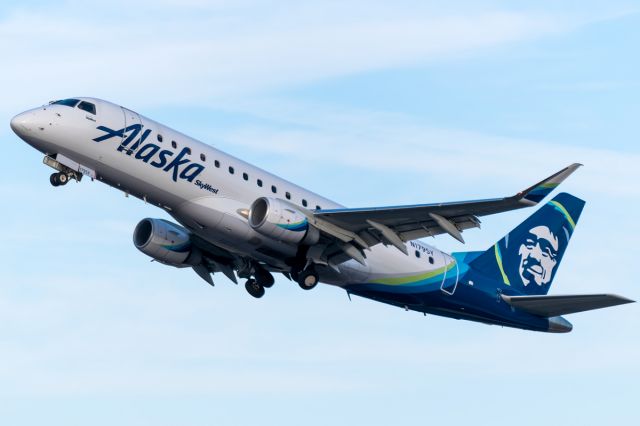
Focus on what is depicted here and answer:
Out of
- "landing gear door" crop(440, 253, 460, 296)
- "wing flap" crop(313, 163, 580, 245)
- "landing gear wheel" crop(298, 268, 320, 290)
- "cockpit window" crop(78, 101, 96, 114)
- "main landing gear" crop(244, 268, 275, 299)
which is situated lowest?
"landing gear wheel" crop(298, 268, 320, 290)

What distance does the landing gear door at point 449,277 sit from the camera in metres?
45.8

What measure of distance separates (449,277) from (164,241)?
10.6 m

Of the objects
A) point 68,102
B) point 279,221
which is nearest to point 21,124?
point 68,102

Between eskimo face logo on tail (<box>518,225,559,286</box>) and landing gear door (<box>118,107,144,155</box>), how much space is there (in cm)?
1718

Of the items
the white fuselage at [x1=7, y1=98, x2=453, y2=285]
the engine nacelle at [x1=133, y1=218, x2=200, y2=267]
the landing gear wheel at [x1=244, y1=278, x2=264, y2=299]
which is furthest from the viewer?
the landing gear wheel at [x1=244, y1=278, x2=264, y2=299]

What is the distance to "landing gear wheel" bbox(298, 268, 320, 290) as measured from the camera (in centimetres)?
4209

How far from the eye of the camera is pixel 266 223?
131 feet

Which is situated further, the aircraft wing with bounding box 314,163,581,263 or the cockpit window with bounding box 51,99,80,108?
the cockpit window with bounding box 51,99,80,108

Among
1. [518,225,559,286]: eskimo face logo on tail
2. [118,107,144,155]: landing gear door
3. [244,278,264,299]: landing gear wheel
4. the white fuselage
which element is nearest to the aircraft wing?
the white fuselage

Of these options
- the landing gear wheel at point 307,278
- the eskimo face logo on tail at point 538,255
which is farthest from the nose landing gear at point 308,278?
the eskimo face logo on tail at point 538,255

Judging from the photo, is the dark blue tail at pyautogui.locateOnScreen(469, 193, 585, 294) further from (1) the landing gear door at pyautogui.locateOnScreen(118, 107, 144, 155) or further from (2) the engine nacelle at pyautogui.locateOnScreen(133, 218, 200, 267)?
(1) the landing gear door at pyautogui.locateOnScreen(118, 107, 144, 155)

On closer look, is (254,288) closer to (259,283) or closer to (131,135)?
(259,283)

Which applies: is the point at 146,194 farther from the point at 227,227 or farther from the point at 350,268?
the point at 350,268

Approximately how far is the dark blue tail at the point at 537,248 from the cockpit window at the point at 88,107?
16521 mm
